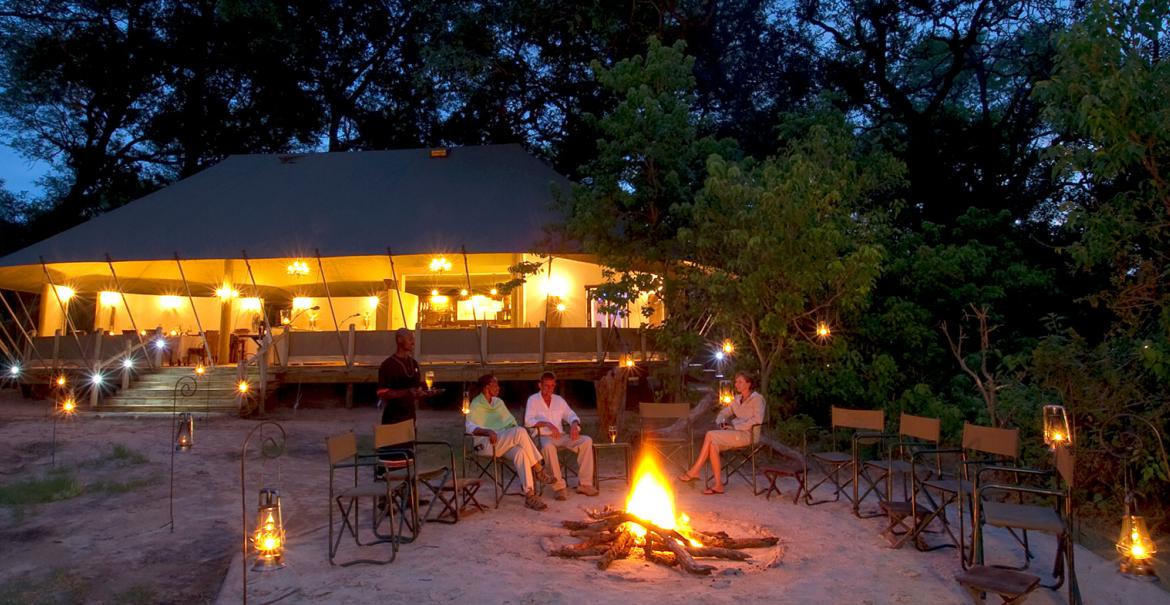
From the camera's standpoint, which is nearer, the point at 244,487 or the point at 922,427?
the point at 244,487

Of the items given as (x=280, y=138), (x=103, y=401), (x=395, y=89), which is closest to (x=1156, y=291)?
(x=103, y=401)

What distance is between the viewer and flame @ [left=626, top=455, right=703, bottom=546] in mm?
5223

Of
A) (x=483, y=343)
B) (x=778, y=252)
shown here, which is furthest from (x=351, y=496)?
(x=483, y=343)

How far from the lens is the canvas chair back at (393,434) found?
537cm

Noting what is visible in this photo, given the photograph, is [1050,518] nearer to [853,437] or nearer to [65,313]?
[853,437]

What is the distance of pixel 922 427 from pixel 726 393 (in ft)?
7.08

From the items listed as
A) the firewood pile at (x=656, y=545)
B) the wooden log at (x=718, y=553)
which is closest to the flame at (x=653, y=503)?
the firewood pile at (x=656, y=545)

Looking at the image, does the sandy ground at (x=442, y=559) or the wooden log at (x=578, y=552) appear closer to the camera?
the sandy ground at (x=442, y=559)

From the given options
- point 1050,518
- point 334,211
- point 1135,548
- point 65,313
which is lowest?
point 1135,548

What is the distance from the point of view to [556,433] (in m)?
6.82

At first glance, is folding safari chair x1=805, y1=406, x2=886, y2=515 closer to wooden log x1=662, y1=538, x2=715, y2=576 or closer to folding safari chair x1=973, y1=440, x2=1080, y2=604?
folding safari chair x1=973, y1=440, x2=1080, y2=604

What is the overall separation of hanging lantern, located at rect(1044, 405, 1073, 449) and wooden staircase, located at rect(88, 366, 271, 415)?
1112 cm

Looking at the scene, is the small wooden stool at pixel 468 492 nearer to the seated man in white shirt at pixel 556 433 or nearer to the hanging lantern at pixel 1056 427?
the seated man in white shirt at pixel 556 433

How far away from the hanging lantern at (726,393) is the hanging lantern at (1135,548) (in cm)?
338
